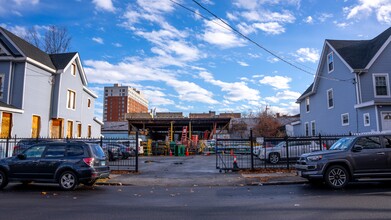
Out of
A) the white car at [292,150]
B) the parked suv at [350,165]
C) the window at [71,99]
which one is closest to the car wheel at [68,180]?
the parked suv at [350,165]

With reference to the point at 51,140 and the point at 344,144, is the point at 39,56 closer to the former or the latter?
the point at 51,140

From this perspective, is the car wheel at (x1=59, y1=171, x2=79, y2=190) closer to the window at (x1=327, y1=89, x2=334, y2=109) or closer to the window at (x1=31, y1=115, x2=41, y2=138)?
the window at (x1=31, y1=115, x2=41, y2=138)

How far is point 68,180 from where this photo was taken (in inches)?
456

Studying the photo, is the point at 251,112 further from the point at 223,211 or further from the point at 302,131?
the point at 223,211

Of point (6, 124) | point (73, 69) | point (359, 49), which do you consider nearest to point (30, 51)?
point (73, 69)

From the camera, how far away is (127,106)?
14850 cm

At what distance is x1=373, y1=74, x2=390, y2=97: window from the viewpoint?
25.4 meters

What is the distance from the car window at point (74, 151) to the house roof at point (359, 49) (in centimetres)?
2210

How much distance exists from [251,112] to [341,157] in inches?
2461

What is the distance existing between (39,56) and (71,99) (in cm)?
538

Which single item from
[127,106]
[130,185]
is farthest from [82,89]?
[127,106]

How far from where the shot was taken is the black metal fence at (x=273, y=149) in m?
17.0

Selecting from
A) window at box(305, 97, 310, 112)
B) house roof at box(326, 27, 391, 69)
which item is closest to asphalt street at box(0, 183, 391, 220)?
house roof at box(326, 27, 391, 69)

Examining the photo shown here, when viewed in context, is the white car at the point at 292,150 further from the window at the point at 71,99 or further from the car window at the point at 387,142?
the window at the point at 71,99
